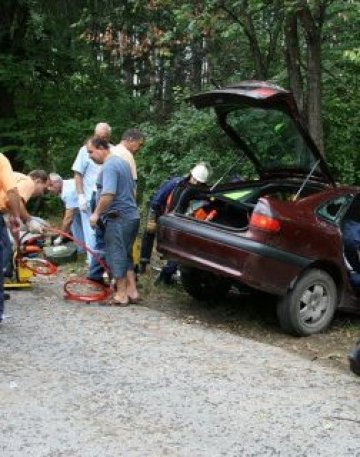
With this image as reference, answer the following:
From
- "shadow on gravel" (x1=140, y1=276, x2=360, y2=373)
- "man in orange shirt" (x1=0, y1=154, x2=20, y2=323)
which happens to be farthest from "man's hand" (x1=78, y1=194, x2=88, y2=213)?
"man in orange shirt" (x1=0, y1=154, x2=20, y2=323)

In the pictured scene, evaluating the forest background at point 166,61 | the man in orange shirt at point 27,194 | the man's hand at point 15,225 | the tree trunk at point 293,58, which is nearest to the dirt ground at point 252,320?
the man in orange shirt at point 27,194

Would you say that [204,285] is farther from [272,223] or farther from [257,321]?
[272,223]

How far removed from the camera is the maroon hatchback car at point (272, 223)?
22.7 feet

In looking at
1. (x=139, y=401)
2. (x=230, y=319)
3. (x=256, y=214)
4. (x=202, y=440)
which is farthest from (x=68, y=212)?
(x=202, y=440)

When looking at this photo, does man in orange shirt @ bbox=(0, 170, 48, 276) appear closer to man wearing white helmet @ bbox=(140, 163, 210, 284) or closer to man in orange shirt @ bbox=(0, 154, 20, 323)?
man in orange shirt @ bbox=(0, 154, 20, 323)

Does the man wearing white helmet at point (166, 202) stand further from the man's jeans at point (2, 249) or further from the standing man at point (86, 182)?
the man's jeans at point (2, 249)

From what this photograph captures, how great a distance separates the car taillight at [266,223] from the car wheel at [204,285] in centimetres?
149

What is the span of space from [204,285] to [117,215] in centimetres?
149

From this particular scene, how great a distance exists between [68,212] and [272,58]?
542 cm

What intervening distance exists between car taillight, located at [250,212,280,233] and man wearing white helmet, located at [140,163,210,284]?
1340 mm

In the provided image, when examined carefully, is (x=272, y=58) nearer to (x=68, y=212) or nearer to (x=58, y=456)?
(x=68, y=212)

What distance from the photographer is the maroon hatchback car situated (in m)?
6.91

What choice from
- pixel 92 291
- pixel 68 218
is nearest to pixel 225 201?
pixel 92 291

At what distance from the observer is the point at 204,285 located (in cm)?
845
